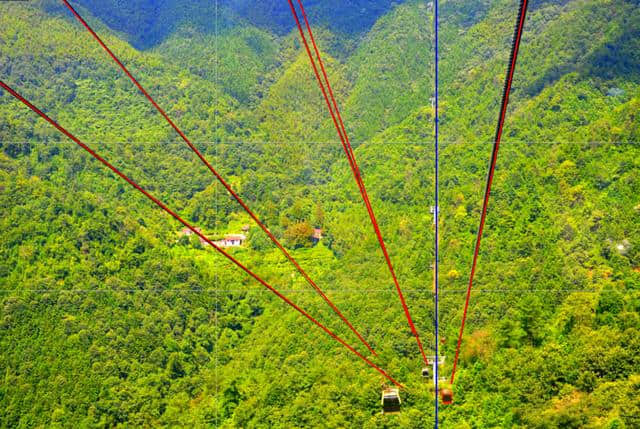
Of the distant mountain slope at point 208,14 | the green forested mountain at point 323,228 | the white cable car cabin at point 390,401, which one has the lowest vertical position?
the white cable car cabin at point 390,401

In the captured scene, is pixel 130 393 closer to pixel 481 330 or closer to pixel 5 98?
pixel 481 330

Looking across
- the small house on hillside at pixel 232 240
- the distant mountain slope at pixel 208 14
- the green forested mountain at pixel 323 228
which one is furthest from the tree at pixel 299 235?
the distant mountain slope at pixel 208 14

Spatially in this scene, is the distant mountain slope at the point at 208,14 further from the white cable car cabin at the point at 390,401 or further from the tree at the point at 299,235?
the white cable car cabin at the point at 390,401

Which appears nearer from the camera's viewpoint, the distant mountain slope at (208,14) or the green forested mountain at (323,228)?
the green forested mountain at (323,228)

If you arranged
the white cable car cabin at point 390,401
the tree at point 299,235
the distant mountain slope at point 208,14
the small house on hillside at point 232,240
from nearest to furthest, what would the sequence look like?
the white cable car cabin at point 390,401
the small house on hillside at point 232,240
the tree at point 299,235
the distant mountain slope at point 208,14

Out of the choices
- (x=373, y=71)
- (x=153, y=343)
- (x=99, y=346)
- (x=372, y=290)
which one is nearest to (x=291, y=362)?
(x=372, y=290)

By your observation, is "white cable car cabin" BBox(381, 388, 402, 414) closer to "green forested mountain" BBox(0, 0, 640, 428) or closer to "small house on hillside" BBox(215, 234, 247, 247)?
"green forested mountain" BBox(0, 0, 640, 428)

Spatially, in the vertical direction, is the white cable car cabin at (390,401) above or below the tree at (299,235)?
below
